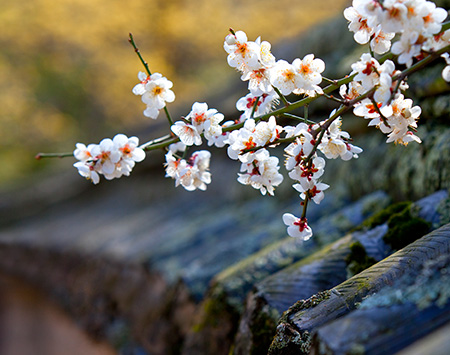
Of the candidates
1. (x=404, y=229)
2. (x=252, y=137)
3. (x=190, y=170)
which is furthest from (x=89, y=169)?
(x=404, y=229)

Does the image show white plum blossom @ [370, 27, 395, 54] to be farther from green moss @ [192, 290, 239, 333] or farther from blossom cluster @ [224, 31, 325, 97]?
green moss @ [192, 290, 239, 333]

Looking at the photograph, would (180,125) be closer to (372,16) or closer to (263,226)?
(372,16)

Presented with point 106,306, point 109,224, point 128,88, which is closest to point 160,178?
point 109,224

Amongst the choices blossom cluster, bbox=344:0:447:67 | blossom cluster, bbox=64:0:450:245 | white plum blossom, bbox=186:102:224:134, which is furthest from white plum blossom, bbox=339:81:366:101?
white plum blossom, bbox=186:102:224:134

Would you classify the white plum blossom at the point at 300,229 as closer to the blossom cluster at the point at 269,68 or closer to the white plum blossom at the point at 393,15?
the blossom cluster at the point at 269,68

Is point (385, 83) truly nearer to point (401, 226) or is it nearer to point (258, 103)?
point (258, 103)

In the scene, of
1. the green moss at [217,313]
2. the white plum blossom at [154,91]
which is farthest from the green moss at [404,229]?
the white plum blossom at [154,91]
